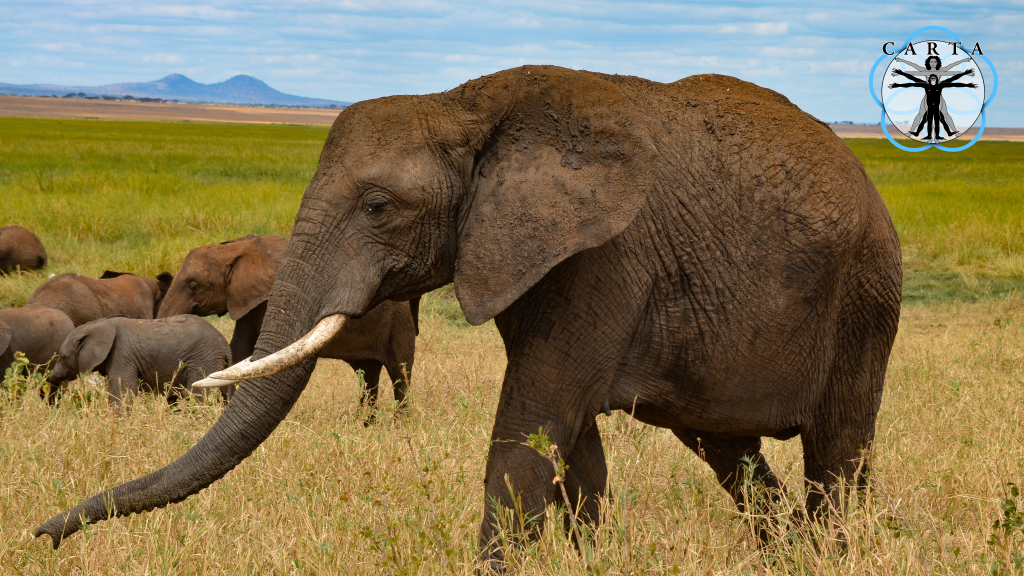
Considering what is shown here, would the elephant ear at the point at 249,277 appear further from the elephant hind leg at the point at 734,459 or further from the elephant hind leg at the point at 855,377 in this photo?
the elephant hind leg at the point at 855,377

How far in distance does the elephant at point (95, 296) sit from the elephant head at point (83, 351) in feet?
5.08

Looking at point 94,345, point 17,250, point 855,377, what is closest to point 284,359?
point 855,377

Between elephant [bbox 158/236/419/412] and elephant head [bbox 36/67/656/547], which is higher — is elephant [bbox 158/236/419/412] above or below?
below

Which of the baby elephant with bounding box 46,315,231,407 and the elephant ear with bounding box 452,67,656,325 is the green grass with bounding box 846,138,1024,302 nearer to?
the baby elephant with bounding box 46,315,231,407

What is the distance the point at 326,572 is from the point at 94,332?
454cm

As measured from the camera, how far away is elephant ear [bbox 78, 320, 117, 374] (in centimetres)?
686

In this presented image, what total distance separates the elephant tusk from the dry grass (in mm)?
634

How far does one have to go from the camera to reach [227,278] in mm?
7629

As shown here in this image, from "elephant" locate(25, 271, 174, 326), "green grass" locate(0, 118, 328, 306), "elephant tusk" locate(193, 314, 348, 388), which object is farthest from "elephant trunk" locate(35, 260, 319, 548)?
"green grass" locate(0, 118, 328, 306)

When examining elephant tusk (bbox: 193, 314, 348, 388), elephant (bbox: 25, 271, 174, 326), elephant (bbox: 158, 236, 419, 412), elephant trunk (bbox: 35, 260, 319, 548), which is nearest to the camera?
elephant tusk (bbox: 193, 314, 348, 388)

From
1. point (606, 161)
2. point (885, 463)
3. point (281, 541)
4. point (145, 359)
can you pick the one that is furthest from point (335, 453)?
point (145, 359)

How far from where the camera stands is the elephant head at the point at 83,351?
6863mm

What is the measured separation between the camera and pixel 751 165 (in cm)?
316

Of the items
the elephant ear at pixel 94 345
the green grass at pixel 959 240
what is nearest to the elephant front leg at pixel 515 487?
the elephant ear at pixel 94 345
